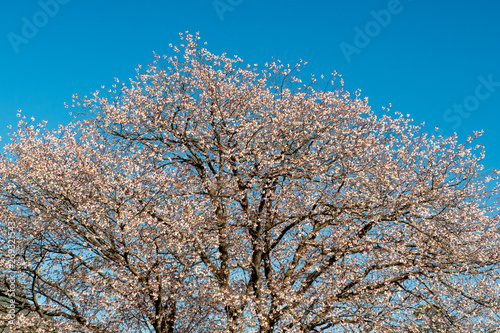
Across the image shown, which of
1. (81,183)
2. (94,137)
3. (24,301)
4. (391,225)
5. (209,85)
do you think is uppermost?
(209,85)

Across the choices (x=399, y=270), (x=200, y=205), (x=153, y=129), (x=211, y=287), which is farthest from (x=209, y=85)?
(x=399, y=270)

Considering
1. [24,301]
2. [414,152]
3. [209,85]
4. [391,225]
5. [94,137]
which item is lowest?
[24,301]

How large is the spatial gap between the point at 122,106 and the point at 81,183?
365cm

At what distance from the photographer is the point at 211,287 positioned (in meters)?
13.5

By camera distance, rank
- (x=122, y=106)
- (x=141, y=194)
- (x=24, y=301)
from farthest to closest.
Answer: (x=122, y=106), (x=141, y=194), (x=24, y=301)

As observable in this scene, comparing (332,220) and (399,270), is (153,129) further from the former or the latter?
(399,270)

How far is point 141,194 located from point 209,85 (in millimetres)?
4748

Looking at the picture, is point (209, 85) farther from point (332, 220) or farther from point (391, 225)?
point (391, 225)

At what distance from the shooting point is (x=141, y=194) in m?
14.0

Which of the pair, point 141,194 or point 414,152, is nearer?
point 141,194

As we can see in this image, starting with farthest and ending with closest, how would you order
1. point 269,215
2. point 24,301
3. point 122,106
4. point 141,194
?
1. point 122,106
2. point 269,215
3. point 141,194
4. point 24,301

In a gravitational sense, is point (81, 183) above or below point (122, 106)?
below

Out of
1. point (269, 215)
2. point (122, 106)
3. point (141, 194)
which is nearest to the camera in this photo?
point (141, 194)

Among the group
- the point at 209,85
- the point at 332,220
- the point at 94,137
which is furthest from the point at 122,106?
the point at 332,220
